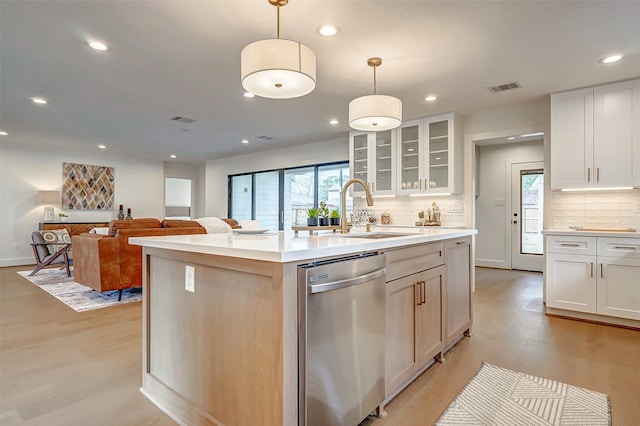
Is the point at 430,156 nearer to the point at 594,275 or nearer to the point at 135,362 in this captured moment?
the point at 594,275

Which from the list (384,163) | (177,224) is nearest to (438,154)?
(384,163)

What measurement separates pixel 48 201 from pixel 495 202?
928cm

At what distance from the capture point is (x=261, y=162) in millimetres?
8070

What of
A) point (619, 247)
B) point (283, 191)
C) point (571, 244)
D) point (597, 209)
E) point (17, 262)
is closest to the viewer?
point (619, 247)

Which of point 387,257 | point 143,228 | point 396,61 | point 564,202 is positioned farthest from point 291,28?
point 564,202

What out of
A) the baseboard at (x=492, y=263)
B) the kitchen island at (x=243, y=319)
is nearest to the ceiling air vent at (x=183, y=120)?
the kitchen island at (x=243, y=319)

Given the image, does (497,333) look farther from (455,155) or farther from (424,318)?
(455,155)

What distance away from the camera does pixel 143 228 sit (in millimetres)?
4250

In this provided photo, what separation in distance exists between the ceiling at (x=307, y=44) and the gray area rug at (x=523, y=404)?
2553 mm

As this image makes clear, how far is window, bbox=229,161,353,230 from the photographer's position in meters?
6.90

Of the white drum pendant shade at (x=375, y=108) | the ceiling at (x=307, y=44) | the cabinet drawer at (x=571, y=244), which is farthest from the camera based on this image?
the cabinet drawer at (x=571, y=244)

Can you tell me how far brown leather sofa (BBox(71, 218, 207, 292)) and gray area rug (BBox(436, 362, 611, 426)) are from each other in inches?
146

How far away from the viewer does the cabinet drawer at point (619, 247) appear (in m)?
3.30

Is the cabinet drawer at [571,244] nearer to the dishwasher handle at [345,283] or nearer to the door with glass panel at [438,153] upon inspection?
the door with glass panel at [438,153]
